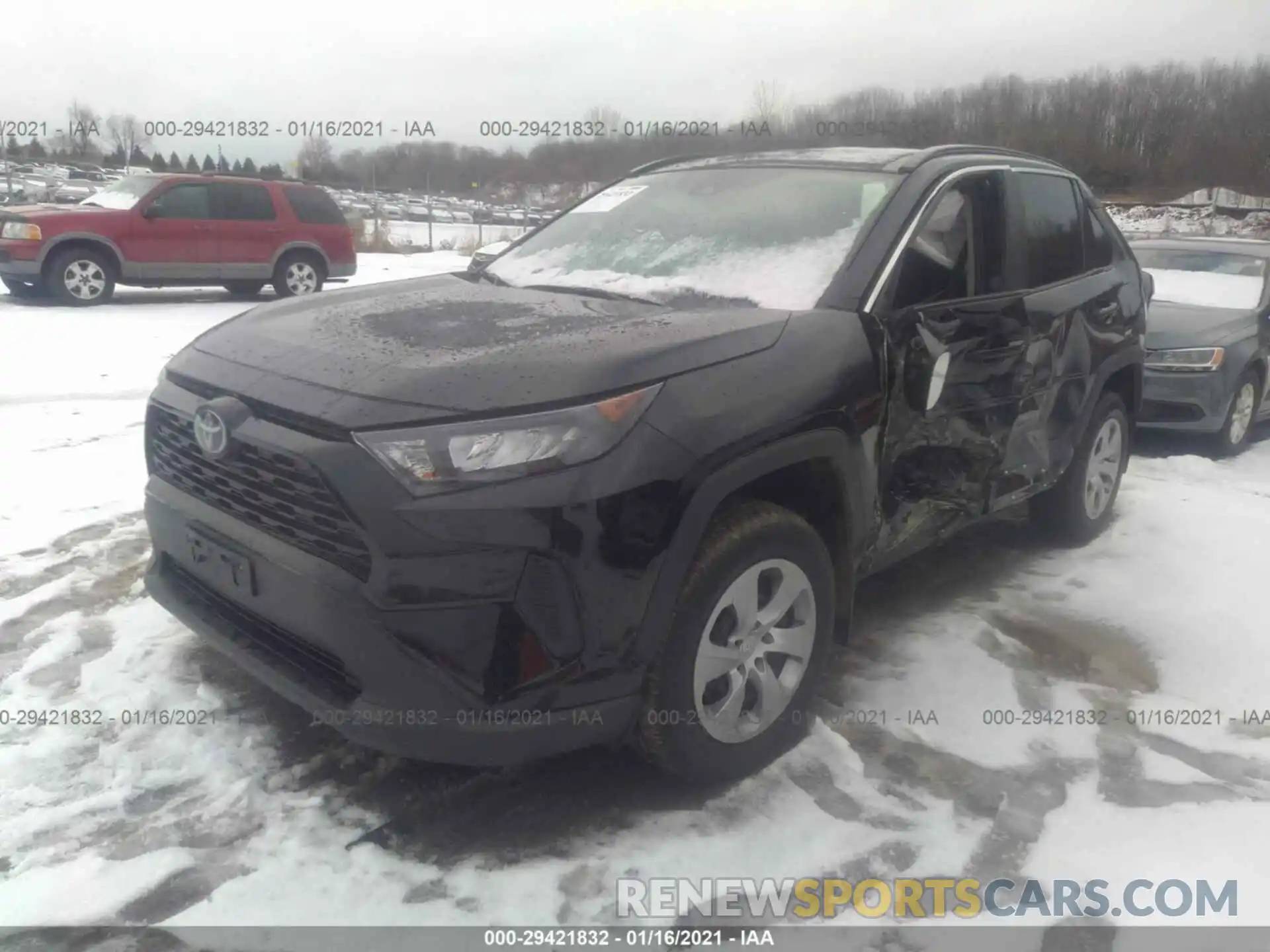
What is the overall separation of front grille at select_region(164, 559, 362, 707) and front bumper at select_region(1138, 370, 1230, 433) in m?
6.46

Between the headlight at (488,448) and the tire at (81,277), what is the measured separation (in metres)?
11.1

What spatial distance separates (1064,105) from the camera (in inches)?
799

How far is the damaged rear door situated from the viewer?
3131 millimetres

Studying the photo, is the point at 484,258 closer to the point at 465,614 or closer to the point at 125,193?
the point at 465,614

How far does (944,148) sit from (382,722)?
2961mm

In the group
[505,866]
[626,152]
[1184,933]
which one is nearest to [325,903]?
[505,866]

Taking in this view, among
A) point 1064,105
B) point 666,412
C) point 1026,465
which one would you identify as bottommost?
point 1026,465

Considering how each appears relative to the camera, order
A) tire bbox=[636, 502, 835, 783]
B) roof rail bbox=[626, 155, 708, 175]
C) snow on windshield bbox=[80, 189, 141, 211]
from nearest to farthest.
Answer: tire bbox=[636, 502, 835, 783] → roof rail bbox=[626, 155, 708, 175] → snow on windshield bbox=[80, 189, 141, 211]

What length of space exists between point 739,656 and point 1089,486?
111 inches

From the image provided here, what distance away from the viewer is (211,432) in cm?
253

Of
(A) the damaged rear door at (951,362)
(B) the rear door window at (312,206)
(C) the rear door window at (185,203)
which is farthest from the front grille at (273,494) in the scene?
(B) the rear door window at (312,206)

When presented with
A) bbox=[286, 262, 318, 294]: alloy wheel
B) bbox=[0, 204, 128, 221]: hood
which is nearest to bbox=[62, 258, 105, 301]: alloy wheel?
bbox=[0, 204, 128, 221]: hood

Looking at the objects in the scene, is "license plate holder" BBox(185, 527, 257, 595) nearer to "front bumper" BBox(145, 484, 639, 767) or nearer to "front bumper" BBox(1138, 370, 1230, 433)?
"front bumper" BBox(145, 484, 639, 767)

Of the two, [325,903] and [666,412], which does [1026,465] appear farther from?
[325,903]
